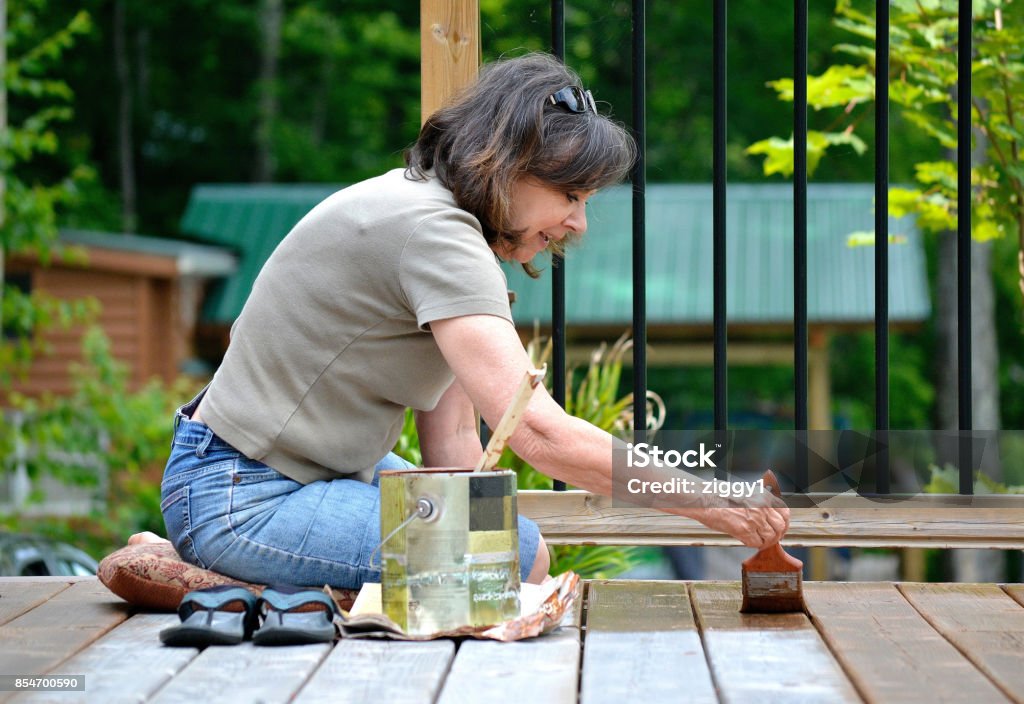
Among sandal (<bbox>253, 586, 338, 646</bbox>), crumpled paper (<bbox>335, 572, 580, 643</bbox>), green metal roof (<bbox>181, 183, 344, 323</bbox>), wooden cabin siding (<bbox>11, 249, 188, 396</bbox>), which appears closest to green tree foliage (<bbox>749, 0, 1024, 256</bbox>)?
crumpled paper (<bbox>335, 572, 580, 643</bbox>)

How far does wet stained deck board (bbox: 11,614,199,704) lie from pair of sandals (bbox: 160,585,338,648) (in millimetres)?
31

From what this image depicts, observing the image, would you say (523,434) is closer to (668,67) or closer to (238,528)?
(238,528)

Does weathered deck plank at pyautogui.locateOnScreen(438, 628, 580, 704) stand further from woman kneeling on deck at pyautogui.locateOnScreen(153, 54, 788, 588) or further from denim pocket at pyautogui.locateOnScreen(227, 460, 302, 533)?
denim pocket at pyautogui.locateOnScreen(227, 460, 302, 533)

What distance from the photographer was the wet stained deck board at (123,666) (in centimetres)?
155

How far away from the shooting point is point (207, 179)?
17.1 meters

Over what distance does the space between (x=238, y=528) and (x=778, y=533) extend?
866 millimetres

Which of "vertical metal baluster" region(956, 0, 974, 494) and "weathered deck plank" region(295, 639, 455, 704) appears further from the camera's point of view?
"vertical metal baluster" region(956, 0, 974, 494)

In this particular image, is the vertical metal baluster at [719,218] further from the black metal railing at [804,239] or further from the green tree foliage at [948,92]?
the green tree foliage at [948,92]

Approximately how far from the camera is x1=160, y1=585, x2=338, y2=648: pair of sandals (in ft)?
6.00

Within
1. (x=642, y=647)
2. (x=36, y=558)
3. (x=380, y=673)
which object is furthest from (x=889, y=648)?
(x=36, y=558)

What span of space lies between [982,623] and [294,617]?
1.08 metres

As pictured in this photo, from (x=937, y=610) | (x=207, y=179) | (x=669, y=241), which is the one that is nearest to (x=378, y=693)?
(x=937, y=610)

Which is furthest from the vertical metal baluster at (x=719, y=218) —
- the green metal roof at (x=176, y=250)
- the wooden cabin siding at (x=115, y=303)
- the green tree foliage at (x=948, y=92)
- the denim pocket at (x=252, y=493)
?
the wooden cabin siding at (x=115, y=303)

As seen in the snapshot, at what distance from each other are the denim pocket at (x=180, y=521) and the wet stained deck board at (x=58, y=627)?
14 centimetres
